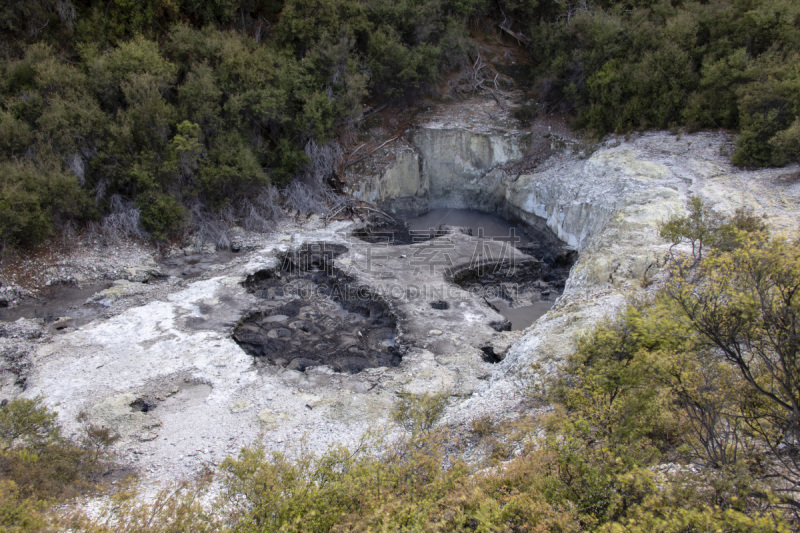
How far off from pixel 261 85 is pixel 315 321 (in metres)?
9.88

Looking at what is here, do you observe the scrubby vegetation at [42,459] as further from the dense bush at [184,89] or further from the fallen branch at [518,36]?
the fallen branch at [518,36]

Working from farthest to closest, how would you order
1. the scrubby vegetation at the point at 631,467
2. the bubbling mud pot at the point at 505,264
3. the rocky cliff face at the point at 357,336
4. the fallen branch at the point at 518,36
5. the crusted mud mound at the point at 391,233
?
1. the fallen branch at the point at 518,36
2. the crusted mud mound at the point at 391,233
3. the bubbling mud pot at the point at 505,264
4. the rocky cliff face at the point at 357,336
5. the scrubby vegetation at the point at 631,467

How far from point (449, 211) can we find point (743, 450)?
16621 millimetres

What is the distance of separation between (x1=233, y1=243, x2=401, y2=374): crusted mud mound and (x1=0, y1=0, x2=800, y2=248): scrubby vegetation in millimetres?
3368

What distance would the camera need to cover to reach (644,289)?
29.1 ft

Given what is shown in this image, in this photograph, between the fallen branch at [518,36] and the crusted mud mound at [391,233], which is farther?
the fallen branch at [518,36]

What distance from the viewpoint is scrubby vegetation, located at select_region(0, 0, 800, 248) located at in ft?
42.1

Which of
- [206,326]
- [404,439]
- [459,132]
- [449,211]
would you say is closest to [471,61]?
[459,132]

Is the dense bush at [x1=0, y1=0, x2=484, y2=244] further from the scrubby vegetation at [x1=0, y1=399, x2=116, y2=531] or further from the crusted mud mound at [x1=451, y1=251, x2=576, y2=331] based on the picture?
the crusted mud mound at [x1=451, y1=251, x2=576, y2=331]

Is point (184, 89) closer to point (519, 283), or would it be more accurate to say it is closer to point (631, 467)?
point (519, 283)

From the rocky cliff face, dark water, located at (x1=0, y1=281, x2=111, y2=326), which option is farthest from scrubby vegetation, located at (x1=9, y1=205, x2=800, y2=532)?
dark water, located at (x1=0, y1=281, x2=111, y2=326)

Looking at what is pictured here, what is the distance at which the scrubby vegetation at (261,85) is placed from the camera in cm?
1284

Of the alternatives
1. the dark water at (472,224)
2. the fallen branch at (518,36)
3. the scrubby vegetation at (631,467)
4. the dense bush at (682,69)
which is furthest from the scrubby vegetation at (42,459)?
the fallen branch at (518,36)

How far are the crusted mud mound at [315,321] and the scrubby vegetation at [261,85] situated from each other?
133 inches
